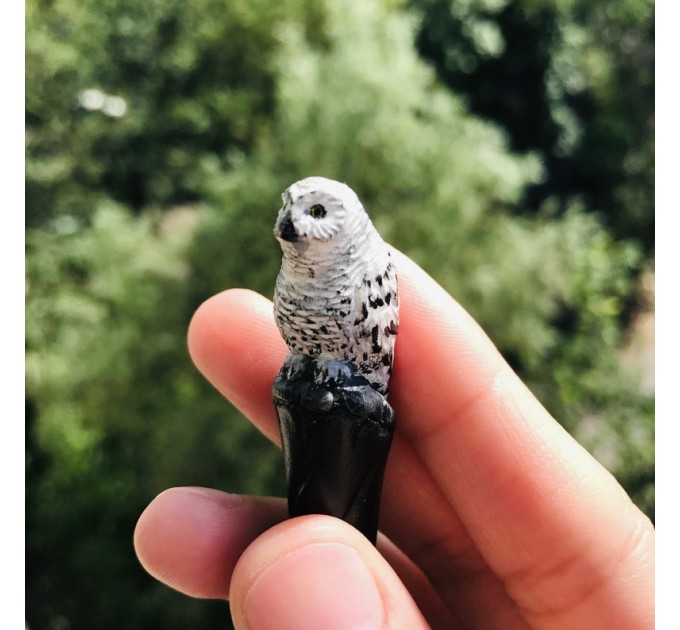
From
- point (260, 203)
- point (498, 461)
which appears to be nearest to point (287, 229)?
point (498, 461)

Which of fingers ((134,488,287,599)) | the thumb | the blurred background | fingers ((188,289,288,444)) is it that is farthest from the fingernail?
the blurred background

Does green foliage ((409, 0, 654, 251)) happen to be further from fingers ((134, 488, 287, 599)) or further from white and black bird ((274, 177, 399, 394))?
fingers ((134, 488, 287, 599))

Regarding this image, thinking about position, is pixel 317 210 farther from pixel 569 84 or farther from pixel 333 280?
pixel 569 84

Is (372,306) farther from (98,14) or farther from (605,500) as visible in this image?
(98,14)

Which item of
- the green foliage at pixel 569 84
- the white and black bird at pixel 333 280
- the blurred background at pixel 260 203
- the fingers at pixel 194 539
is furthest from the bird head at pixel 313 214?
the green foliage at pixel 569 84

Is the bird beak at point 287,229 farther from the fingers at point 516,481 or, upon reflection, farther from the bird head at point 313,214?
the fingers at point 516,481

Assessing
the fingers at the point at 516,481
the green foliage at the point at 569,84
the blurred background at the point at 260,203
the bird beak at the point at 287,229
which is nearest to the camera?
the bird beak at the point at 287,229
